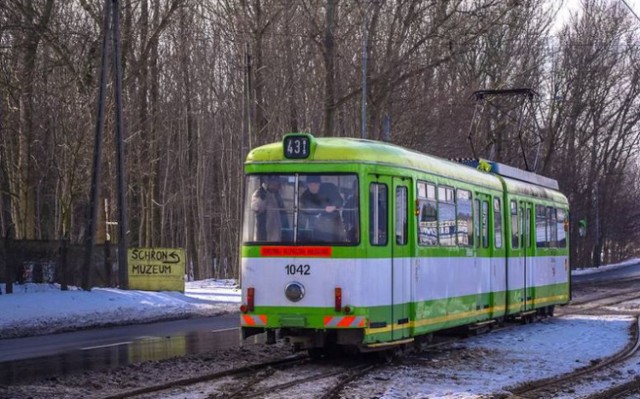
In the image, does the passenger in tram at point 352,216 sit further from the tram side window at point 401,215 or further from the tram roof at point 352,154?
the tram side window at point 401,215

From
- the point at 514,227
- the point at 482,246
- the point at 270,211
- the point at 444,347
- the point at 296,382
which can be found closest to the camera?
the point at 296,382

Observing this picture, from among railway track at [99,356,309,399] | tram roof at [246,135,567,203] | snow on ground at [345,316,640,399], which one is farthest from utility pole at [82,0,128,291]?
railway track at [99,356,309,399]

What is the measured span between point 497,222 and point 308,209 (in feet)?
22.8

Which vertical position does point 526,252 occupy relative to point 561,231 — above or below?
below

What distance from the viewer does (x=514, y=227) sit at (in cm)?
2252

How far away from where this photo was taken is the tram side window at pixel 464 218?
18.6m

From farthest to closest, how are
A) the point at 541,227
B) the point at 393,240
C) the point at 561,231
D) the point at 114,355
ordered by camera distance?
1. the point at 561,231
2. the point at 541,227
3. the point at 114,355
4. the point at 393,240

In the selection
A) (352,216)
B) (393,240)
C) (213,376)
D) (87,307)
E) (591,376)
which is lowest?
(591,376)

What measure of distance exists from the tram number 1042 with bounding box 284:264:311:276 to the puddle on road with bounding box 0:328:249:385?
2936 mm

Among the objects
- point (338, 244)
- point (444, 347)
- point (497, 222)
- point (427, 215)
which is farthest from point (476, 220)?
point (338, 244)

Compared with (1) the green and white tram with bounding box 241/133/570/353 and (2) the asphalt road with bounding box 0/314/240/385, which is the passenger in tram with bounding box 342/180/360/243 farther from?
(2) the asphalt road with bounding box 0/314/240/385

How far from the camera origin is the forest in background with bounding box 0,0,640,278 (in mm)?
36469

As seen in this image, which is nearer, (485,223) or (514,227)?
(485,223)

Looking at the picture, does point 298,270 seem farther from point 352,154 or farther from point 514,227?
point 514,227
